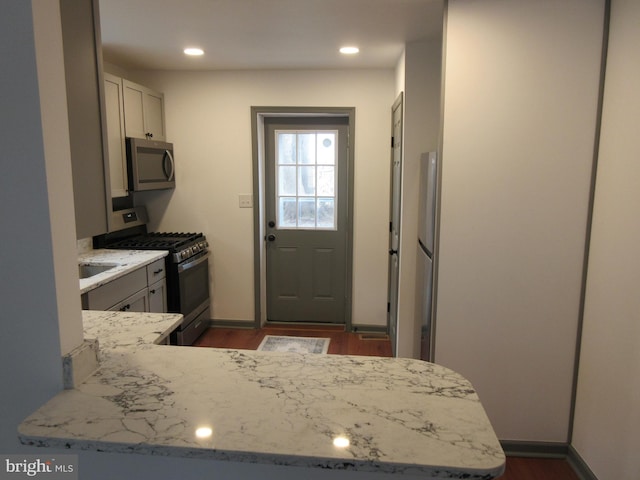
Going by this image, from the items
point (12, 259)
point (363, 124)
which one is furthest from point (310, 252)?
point (12, 259)

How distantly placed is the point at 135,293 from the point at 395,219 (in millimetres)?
2068

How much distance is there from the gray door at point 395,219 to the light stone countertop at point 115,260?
1.83m

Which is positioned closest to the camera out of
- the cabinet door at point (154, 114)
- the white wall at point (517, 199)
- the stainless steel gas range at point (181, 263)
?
the white wall at point (517, 199)

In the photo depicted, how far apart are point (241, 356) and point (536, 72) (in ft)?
6.33

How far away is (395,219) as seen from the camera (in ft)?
12.0

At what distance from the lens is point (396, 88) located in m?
3.70

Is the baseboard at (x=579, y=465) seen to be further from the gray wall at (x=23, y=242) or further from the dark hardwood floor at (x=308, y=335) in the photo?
the gray wall at (x=23, y=242)

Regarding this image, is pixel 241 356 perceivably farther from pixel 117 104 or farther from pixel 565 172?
pixel 117 104

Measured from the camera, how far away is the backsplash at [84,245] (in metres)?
3.33

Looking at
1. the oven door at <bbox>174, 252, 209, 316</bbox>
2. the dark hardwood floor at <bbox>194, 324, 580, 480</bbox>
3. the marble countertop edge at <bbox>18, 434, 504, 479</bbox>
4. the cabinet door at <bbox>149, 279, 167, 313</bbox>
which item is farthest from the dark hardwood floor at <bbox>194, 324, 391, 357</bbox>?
the marble countertop edge at <bbox>18, 434, 504, 479</bbox>

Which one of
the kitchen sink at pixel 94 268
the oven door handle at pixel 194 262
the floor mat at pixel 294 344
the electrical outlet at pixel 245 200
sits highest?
the electrical outlet at pixel 245 200

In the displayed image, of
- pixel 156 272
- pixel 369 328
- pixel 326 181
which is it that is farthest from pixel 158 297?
pixel 369 328

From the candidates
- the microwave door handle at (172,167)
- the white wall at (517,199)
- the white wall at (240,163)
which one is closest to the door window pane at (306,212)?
the white wall at (240,163)

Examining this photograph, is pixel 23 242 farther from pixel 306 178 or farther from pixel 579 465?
pixel 306 178
